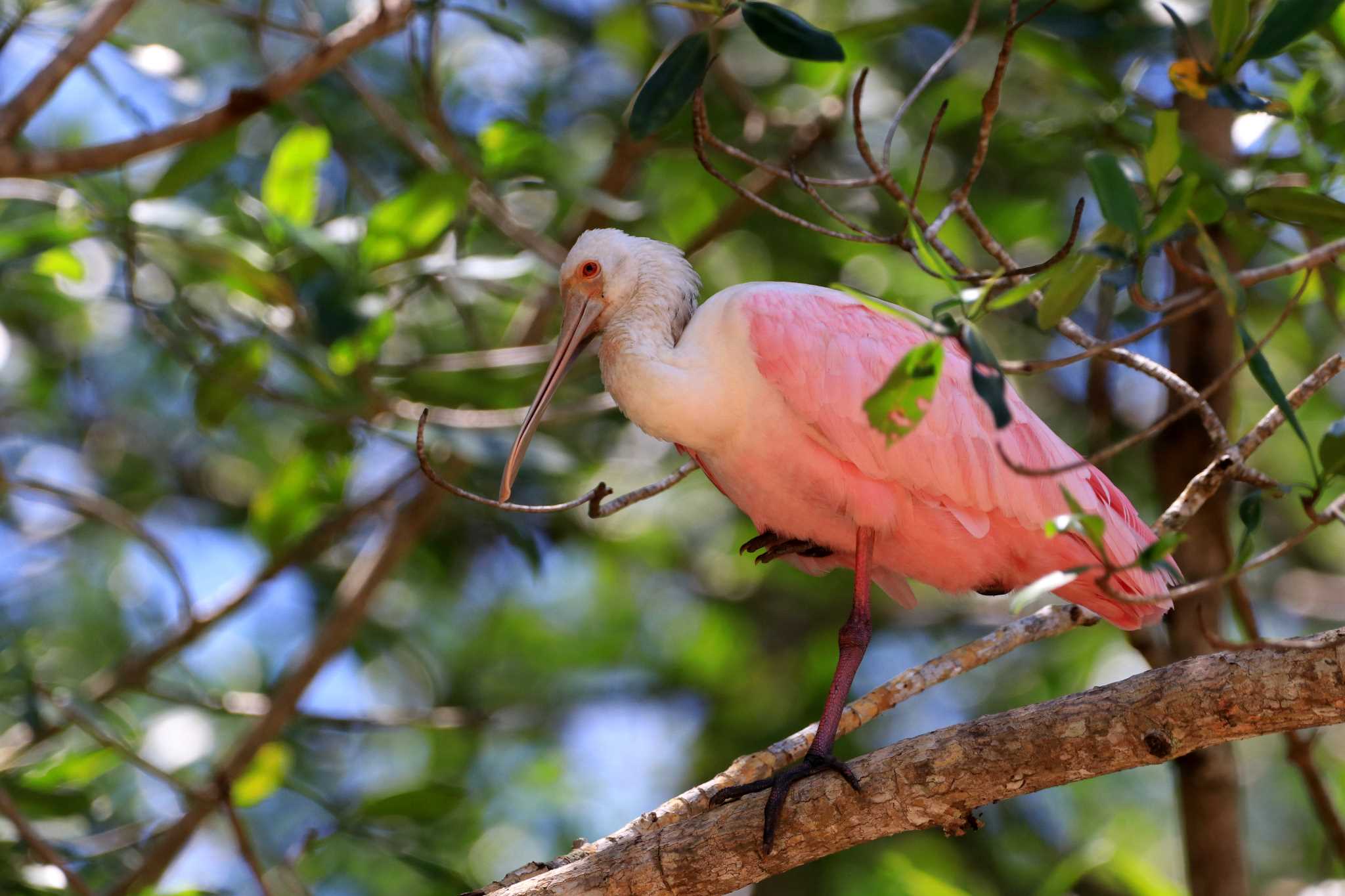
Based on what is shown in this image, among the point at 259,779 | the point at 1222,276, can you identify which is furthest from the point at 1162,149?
the point at 259,779

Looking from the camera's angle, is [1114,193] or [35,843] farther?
[35,843]

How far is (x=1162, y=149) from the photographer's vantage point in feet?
10.0

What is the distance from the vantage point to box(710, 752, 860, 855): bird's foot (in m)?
3.28

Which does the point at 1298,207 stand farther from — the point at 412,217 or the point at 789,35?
the point at 412,217

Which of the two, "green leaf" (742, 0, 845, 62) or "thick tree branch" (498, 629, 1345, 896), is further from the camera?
"green leaf" (742, 0, 845, 62)

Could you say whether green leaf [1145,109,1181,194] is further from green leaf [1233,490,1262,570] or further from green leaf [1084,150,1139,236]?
green leaf [1233,490,1262,570]

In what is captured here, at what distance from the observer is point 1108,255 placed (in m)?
2.70

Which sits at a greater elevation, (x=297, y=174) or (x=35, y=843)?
(x=297, y=174)

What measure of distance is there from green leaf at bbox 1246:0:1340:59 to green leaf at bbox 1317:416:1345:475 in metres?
0.84

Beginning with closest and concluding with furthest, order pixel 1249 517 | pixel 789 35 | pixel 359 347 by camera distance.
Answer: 1. pixel 1249 517
2. pixel 789 35
3. pixel 359 347

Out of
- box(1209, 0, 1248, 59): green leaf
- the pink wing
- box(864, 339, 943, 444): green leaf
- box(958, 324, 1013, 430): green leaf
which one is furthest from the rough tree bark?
box(958, 324, 1013, 430): green leaf

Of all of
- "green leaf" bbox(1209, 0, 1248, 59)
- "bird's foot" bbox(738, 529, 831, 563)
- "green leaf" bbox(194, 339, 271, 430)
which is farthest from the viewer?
"green leaf" bbox(194, 339, 271, 430)

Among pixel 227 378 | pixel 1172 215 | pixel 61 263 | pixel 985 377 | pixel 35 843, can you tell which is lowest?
pixel 985 377

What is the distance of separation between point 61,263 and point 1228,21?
13.3ft
